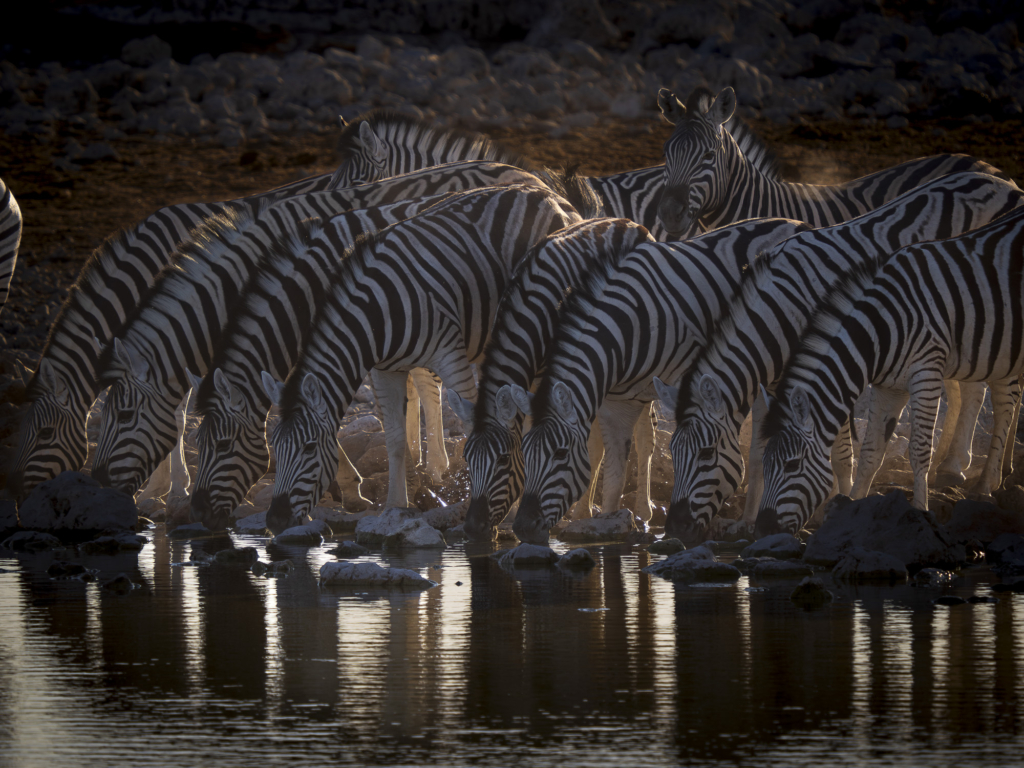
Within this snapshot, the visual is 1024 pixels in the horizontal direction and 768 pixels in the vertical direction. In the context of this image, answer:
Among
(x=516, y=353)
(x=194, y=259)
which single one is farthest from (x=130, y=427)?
(x=516, y=353)

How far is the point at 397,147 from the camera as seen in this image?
1531cm

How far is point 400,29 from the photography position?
3816 centimetres

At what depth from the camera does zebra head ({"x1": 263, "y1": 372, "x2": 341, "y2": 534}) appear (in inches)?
386

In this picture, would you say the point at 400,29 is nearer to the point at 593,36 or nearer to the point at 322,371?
the point at 593,36

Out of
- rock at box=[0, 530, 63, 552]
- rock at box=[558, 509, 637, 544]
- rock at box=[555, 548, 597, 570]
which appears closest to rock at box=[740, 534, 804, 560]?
rock at box=[555, 548, 597, 570]

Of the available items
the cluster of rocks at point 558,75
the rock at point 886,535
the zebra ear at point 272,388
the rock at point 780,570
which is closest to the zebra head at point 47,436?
the zebra ear at point 272,388

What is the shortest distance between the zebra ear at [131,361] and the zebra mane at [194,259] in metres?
0.14

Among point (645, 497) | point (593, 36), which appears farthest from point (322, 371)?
point (593, 36)

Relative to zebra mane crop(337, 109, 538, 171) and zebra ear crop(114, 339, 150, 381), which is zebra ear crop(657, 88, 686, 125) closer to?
zebra mane crop(337, 109, 538, 171)

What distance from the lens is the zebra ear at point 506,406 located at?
9.43 m

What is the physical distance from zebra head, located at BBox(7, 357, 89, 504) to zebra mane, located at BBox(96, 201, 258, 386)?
2.14 feet

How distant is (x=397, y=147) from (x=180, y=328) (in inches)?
185

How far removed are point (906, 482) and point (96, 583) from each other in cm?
658

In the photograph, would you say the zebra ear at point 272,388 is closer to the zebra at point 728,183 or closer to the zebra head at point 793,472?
the zebra head at point 793,472
